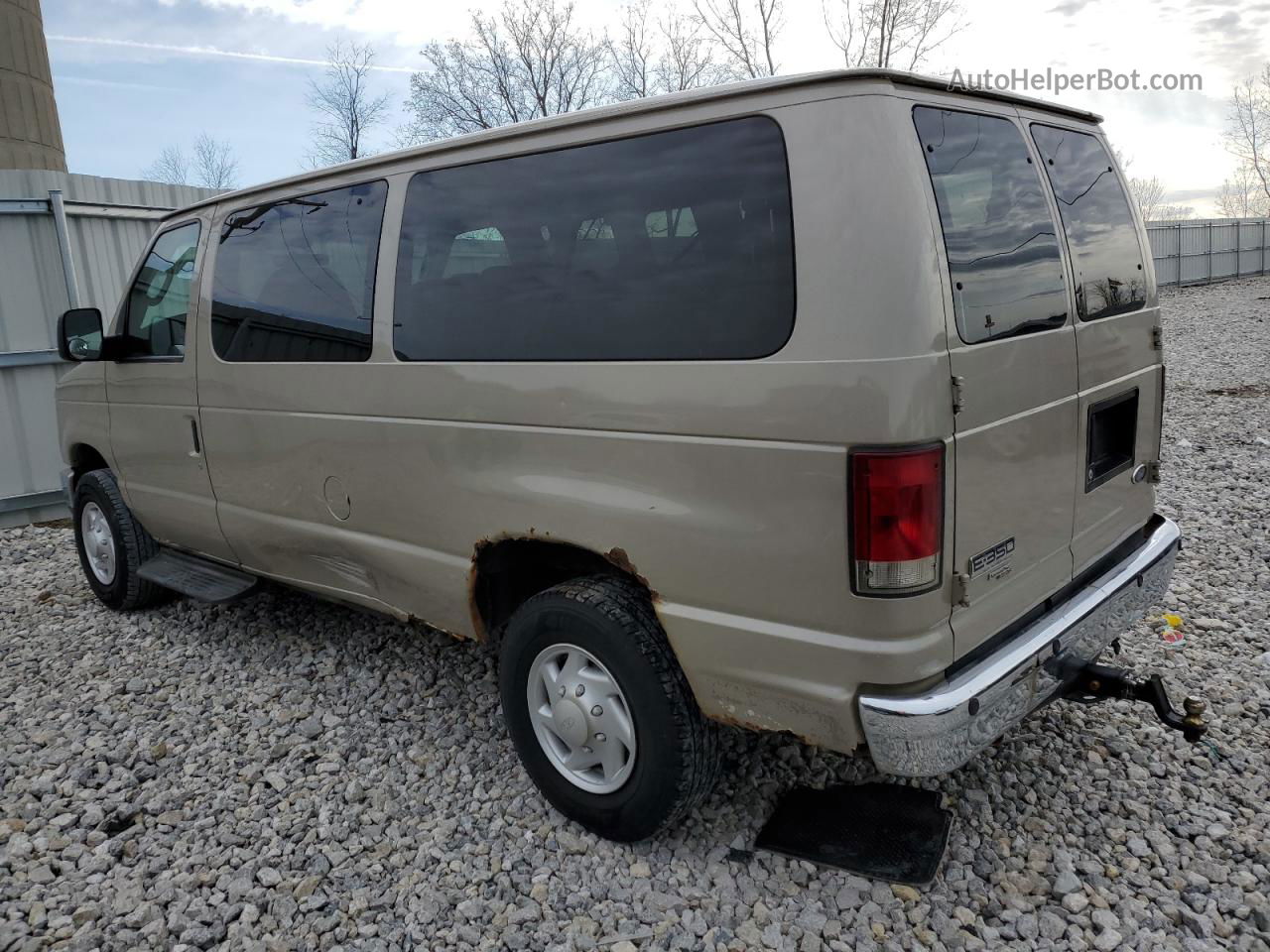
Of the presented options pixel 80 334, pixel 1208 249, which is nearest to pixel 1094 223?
pixel 80 334

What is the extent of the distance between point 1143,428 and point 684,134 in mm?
1960

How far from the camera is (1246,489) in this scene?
636 cm

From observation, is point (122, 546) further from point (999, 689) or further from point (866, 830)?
point (999, 689)

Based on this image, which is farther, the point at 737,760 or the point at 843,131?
the point at 737,760

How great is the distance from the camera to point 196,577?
4477mm

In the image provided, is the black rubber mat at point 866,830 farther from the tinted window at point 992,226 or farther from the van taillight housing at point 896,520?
the tinted window at point 992,226

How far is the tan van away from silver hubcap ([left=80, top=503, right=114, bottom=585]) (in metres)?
2.07

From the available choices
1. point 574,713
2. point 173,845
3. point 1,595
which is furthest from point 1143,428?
point 1,595

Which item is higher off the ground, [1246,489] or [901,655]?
[901,655]

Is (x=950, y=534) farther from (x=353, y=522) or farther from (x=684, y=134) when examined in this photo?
(x=353, y=522)

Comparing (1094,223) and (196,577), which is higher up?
(1094,223)

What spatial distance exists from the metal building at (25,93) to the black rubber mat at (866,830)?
17.6 metres

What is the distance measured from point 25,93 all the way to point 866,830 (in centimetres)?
1868

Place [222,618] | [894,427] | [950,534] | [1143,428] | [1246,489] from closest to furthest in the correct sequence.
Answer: [894,427] → [950,534] → [1143,428] → [222,618] → [1246,489]
